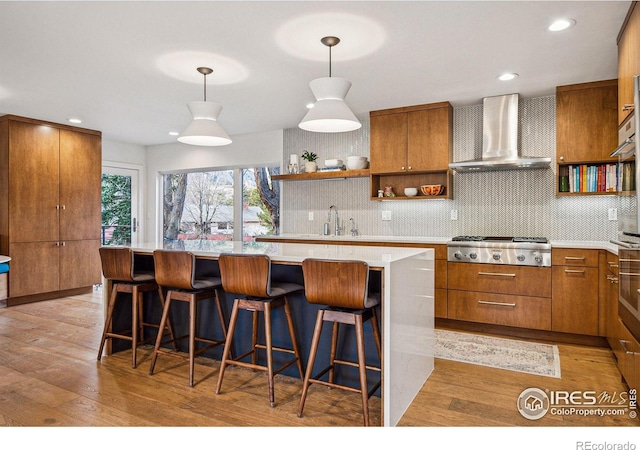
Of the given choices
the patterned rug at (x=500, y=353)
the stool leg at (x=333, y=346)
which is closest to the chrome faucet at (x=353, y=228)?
the patterned rug at (x=500, y=353)

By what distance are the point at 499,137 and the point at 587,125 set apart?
29.1 inches

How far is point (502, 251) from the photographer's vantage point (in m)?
3.91

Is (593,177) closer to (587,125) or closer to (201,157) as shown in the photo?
(587,125)

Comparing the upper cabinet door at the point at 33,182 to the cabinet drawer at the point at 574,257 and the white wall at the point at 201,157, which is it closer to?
the white wall at the point at 201,157

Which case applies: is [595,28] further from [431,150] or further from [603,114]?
[431,150]

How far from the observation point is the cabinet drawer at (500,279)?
378 centimetres

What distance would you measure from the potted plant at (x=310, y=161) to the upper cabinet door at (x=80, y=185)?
3022 mm

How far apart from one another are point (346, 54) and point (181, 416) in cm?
266

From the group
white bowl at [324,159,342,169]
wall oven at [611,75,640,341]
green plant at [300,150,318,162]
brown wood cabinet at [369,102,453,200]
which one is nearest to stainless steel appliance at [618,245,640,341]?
wall oven at [611,75,640,341]

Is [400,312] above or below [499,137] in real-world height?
below

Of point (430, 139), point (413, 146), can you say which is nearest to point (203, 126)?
point (413, 146)

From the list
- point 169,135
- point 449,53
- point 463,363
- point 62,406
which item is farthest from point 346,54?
point 169,135

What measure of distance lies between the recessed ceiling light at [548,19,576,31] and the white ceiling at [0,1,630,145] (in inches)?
1.9

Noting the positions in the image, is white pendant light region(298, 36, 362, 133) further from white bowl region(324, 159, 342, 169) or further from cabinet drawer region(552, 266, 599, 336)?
cabinet drawer region(552, 266, 599, 336)
